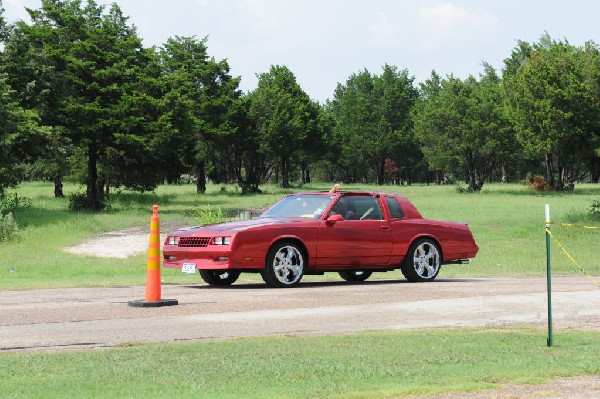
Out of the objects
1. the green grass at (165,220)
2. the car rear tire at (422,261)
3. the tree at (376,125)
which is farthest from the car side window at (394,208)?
the tree at (376,125)

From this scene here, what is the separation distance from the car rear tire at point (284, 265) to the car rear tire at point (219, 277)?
1.15 m

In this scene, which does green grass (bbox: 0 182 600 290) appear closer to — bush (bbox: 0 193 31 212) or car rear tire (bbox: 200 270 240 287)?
bush (bbox: 0 193 31 212)

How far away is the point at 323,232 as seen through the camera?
59.1ft

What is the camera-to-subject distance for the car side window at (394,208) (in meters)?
19.2

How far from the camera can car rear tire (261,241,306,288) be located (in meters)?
17.4

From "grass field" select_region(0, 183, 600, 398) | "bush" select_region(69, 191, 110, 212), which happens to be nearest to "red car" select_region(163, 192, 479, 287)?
"grass field" select_region(0, 183, 600, 398)

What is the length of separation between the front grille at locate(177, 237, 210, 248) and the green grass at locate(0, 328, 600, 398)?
6529 mm

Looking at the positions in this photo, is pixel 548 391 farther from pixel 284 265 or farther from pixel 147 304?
pixel 284 265

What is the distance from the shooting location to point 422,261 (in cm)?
1933

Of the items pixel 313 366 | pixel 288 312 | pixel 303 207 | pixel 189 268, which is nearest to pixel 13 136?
pixel 303 207

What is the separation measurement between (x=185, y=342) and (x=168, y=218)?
42.7 metres

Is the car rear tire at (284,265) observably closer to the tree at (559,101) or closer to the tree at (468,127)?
the tree at (559,101)

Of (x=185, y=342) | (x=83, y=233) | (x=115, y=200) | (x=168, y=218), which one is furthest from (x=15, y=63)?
(x=185, y=342)

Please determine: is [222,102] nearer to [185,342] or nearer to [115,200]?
[115,200]
